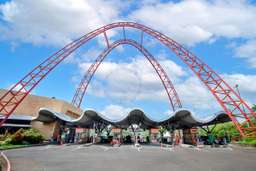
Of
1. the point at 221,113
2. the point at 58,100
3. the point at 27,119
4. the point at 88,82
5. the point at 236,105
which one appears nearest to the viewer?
the point at 236,105

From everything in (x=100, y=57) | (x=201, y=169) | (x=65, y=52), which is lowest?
(x=201, y=169)

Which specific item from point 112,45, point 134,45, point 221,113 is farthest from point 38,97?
point 221,113

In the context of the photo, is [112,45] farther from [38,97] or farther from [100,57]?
[38,97]

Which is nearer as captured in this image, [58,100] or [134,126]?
[134,126]

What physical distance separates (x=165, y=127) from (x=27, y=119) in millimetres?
30878

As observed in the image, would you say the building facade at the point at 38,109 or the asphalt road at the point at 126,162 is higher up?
the building facade at the point at 38,109

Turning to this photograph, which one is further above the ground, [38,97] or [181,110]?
[38,97]

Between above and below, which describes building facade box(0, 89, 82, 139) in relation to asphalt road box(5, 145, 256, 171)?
above

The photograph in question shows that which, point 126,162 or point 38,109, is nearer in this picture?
point 126,162

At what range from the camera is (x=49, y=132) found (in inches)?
1636

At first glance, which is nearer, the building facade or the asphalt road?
the asphalt road

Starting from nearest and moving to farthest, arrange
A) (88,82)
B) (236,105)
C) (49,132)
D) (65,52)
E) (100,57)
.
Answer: (236,105) < (65,52) < (49,132) < (100,57) < (88,82)

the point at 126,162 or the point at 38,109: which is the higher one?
the point at 38,109

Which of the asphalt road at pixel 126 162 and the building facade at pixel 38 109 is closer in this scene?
the asphalt road at pixel 126 162
